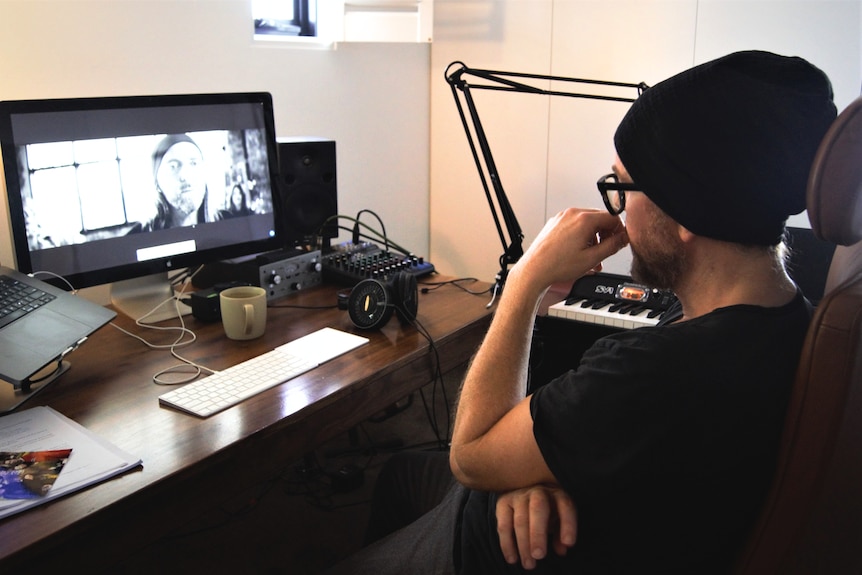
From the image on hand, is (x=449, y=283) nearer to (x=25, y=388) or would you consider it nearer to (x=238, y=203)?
(x=238, y=203)

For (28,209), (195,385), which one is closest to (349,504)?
(195,385)

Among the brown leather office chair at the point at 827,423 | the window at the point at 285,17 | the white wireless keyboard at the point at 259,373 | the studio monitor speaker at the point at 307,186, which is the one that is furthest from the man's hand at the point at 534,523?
the window at the point at 285,17

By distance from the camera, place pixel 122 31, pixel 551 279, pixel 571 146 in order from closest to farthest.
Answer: pixel 551 279 < pixel 122 31 < pixel 571 146

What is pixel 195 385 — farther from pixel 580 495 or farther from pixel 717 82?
pixel 717 82

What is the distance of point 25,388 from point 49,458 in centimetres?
31

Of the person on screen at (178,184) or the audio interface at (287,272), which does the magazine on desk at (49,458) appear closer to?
the person on screen at (178,184)

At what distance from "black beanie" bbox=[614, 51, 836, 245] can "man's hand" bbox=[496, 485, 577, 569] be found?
0.41 m

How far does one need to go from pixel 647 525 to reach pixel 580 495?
10cm

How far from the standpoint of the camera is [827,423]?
0.88 meters

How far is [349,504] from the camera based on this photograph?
2322mm

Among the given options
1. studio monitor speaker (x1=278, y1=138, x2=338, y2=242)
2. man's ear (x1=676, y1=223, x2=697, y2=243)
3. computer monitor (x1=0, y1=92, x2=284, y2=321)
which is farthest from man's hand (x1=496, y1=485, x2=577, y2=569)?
A: studio monitor speaker (x1=278, y1=138, x2=338, y2=242)

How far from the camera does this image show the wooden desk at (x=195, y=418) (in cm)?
104

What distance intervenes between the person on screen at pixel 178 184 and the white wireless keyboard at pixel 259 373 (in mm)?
432

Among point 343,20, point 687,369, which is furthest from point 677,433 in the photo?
point 343,20
